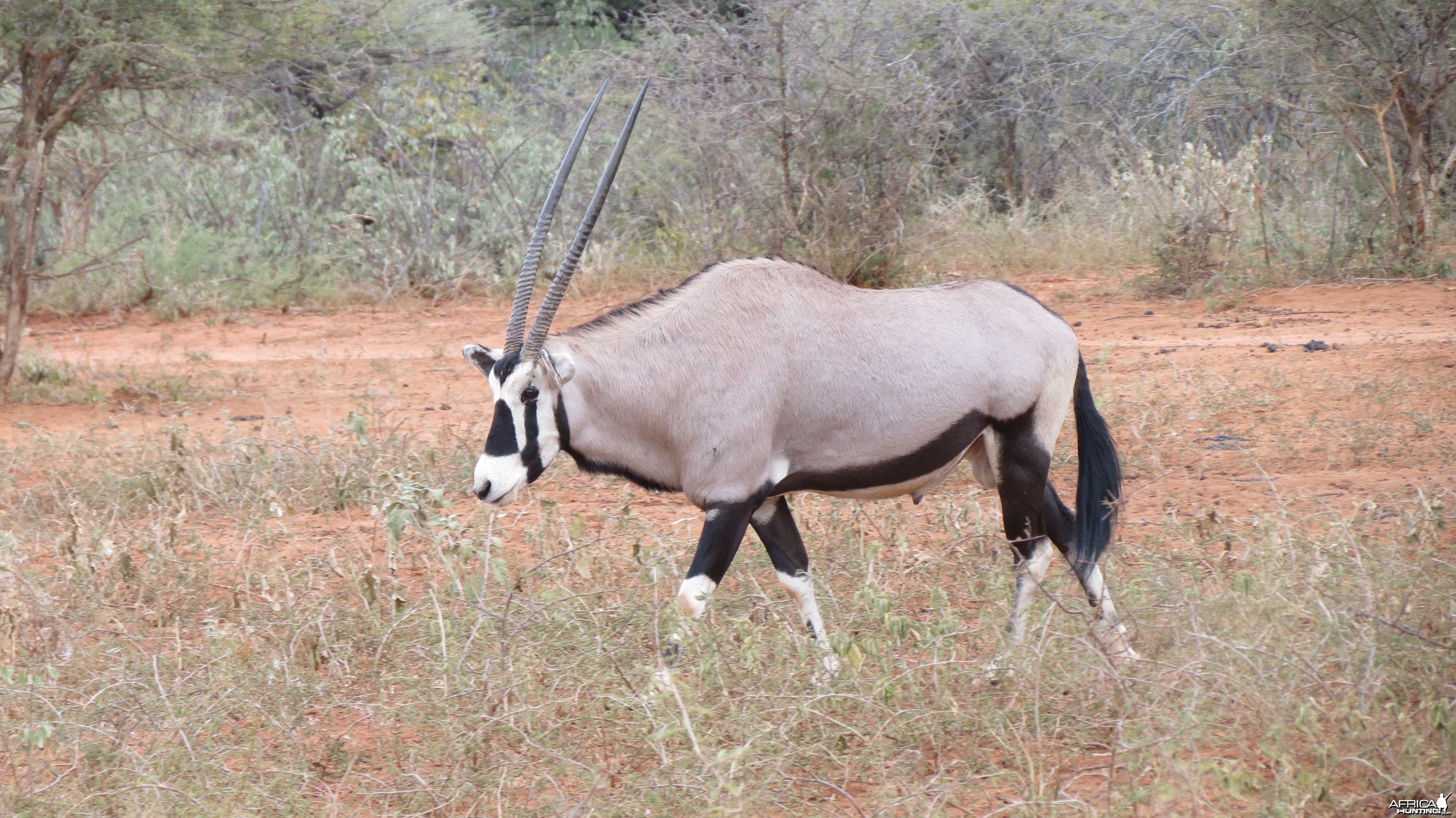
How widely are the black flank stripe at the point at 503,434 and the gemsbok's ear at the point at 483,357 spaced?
12 cm

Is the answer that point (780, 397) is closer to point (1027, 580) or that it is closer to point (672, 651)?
point (672, 651)

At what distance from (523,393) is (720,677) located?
0.93 m

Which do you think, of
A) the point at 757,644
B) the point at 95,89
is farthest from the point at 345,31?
Answer: the point at 757,644

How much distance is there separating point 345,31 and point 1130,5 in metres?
8.41

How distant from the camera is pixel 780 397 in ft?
12.2

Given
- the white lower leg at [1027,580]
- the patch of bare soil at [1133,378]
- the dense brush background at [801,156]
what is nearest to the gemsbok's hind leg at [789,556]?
the white lower leg at [1027,580]

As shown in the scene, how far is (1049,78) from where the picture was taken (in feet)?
42.9

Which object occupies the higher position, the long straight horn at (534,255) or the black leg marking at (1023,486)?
the long straight horn at (534,255)

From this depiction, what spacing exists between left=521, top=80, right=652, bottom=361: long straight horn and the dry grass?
60cm

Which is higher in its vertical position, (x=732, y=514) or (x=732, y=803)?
(x=732, y=514)

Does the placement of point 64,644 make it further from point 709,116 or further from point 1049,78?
point 1049,78

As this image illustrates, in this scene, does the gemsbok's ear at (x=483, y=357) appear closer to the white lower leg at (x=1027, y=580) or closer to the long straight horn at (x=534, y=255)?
the long straight horn at (x=534, y=255)

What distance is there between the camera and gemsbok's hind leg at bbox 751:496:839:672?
3902mm

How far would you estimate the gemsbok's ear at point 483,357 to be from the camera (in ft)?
12.1
